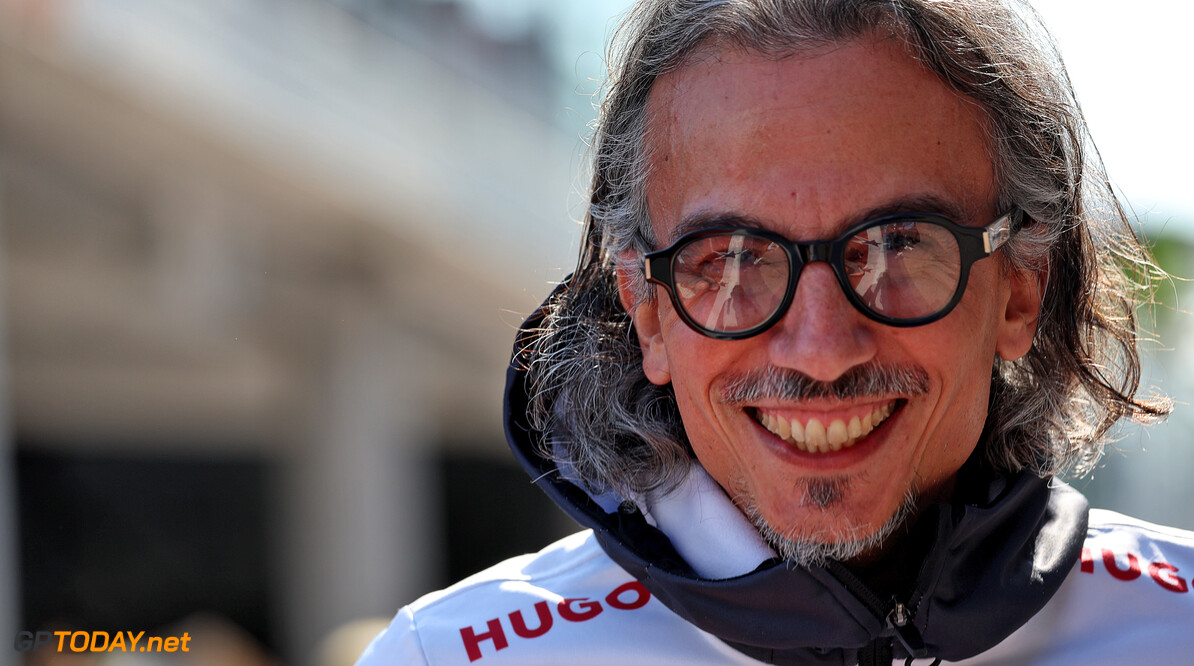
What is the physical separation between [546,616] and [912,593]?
696 mm

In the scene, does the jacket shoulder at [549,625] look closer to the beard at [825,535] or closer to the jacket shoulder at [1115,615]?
the beard at [825,535]

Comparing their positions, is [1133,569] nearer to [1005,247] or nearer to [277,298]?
[1005,247]

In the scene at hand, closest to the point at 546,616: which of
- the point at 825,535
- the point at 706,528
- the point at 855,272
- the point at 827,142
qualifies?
the point at 706,528

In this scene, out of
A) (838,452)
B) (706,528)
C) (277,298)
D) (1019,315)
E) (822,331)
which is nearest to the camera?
(822,331)

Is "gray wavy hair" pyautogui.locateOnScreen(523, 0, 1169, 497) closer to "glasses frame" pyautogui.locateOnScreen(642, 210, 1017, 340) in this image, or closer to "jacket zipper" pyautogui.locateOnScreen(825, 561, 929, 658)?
"glasses frame" pyautogui.locateOnScreen(642, 210, 1017, 340)

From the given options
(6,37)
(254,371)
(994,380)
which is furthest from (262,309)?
(994,380)

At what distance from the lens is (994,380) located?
2.14m

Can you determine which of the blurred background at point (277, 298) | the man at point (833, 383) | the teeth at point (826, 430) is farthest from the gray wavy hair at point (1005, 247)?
the blurred background at point (277, 298)

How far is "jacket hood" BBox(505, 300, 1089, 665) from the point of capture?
1.58 metres

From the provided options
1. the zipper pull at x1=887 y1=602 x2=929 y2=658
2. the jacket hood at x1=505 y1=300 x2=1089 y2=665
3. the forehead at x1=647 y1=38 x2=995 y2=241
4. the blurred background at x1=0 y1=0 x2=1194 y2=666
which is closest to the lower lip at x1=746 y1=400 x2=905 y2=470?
the jacket hood at x1=505 y1=300 x2=1089 y2=665

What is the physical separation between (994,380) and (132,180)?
5.61m

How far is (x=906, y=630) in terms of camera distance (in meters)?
1.61

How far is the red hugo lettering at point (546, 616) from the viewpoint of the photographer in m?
1.82

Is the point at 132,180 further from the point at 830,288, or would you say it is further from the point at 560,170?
the point at 830,288
